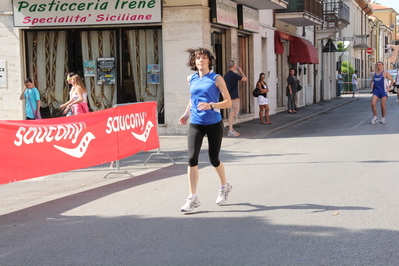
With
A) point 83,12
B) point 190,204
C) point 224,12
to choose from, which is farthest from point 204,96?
point 224,12

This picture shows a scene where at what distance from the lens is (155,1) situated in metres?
16.6

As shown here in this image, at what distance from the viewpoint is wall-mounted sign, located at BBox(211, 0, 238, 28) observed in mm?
17234

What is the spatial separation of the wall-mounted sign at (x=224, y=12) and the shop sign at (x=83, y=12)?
1.62m

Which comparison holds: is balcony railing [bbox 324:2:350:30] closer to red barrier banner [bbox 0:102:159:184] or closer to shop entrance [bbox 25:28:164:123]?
shop entrance [bbox 25:28:164:123]

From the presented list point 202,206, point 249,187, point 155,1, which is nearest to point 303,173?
point 249,187

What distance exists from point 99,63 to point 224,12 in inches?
160

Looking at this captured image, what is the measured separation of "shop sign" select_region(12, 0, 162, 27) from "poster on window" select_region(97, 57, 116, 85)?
1138mm

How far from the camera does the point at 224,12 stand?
60.2ft

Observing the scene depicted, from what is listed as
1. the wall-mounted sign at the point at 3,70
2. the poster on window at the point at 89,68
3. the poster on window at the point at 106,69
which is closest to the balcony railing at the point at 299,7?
the poster on window at the point at 106,69

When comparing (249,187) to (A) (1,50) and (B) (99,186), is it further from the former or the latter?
(A) (1,50)

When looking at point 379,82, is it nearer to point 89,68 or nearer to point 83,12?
point 89,68

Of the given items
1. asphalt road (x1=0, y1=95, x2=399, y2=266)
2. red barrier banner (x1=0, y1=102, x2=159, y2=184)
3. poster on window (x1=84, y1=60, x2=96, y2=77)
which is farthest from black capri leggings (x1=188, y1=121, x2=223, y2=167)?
poster on window (x1=84, y1=60, x2=96, y2=77)

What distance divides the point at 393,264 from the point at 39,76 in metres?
14.9

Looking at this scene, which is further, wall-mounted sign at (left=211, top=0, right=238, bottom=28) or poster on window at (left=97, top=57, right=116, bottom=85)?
poster on window at (left=97, top=57, right=116, bottom=85)
